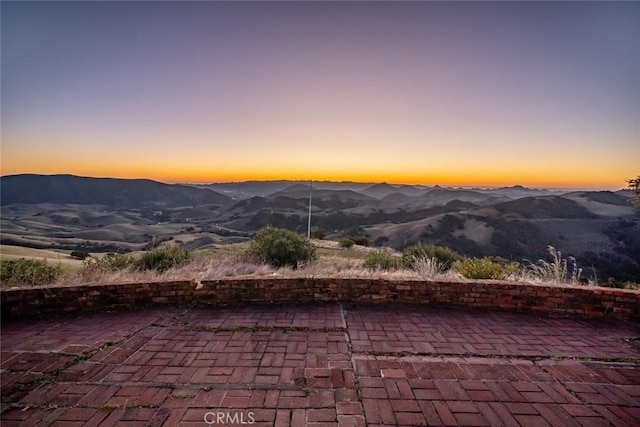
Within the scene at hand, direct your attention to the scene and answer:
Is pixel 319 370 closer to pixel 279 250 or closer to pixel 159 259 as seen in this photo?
pixel 159 259

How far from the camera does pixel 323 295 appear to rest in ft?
13.8

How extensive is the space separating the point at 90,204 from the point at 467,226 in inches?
3369

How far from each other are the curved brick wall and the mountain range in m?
0.58

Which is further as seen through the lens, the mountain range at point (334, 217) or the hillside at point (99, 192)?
the hillside at point (99, 192)

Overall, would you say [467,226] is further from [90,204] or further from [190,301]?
[90,204]

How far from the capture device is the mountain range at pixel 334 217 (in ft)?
104

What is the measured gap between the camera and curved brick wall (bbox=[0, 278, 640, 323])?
12.5ft

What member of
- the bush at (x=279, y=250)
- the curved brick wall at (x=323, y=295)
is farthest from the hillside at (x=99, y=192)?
the curved brick wall at (x=323, y=295)

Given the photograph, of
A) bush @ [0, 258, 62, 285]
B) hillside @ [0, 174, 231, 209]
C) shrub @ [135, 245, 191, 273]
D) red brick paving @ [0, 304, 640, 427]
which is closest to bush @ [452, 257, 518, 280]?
red brick paving @ [0, 304, 640, 427]

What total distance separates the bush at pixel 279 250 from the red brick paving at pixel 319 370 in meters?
4.07

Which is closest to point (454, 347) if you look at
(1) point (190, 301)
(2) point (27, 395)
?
(1) point (190, 301)

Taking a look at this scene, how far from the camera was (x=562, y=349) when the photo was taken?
10.0 ft

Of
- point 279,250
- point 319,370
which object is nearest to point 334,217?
point 279,250

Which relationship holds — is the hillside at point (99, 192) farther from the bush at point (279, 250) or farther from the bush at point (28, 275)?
the bush at point (279, 250)
